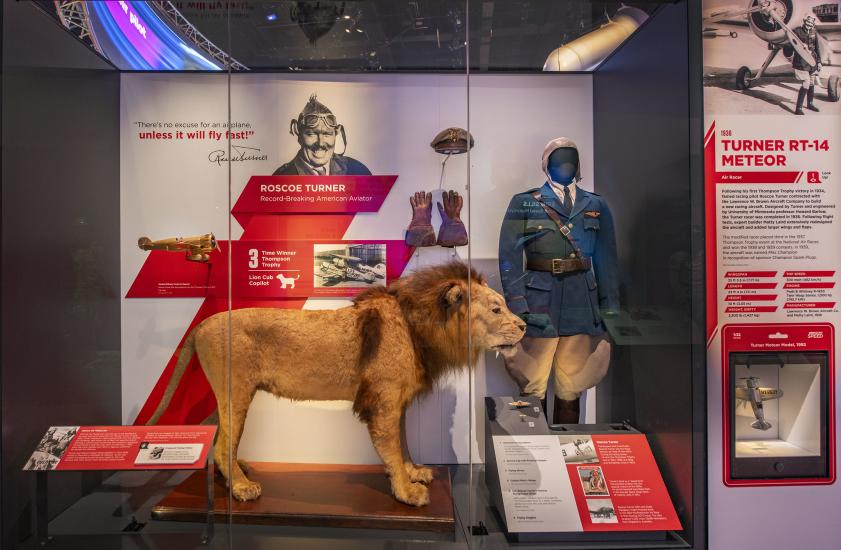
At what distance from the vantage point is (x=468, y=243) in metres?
2.73

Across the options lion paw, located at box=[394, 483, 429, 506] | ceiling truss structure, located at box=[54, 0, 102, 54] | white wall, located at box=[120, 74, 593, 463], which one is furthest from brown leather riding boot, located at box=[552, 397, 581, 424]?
ceiling truss structure, located at box=[54, 0, 102, 54]

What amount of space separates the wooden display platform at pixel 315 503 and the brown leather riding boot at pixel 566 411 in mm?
711

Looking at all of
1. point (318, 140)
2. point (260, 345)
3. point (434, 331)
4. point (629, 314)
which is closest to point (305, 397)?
point (260, 345)

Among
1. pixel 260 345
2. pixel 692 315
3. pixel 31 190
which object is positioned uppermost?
pixel 31 190

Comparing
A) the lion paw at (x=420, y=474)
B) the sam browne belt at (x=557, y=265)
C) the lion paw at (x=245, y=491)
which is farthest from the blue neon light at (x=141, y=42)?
the lion paw at (x=420, y=474)

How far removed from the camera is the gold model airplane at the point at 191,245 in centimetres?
262

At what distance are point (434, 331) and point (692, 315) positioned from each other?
1.25 meters

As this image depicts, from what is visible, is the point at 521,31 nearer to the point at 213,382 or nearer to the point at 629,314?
the point at 629,314

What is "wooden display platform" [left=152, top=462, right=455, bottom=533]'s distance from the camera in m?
2.41

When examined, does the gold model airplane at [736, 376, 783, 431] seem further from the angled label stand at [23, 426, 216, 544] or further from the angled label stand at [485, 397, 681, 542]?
the angled label stand at [23, 426, 216, 544]

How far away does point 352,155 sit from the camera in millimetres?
2650

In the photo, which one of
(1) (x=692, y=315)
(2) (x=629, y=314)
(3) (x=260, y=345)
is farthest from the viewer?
(2) (x=629, y=314)

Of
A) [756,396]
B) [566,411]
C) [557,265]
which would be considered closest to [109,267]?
[557,265]

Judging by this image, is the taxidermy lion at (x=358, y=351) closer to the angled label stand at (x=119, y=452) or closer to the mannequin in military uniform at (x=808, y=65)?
the angled label stand at (x=119, y=452)
